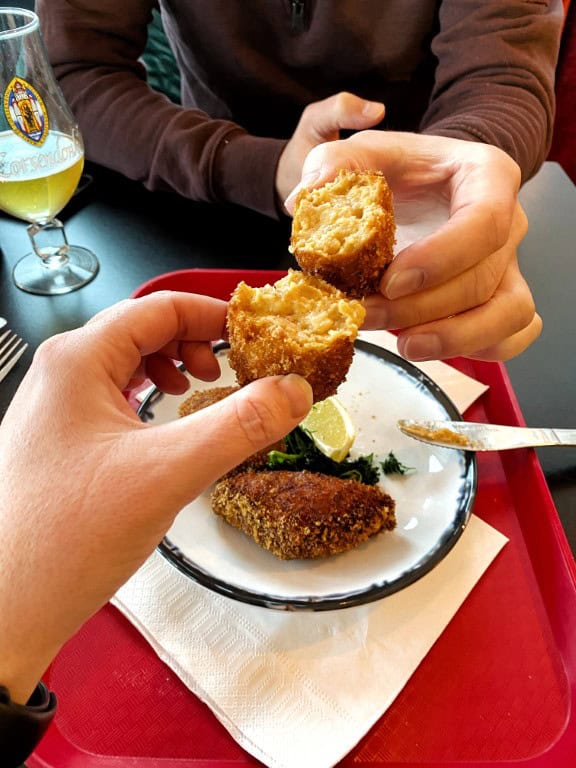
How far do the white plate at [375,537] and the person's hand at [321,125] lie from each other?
0.60 meters

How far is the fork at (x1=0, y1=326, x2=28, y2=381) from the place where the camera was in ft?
4.83

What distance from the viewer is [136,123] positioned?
6.32 feet

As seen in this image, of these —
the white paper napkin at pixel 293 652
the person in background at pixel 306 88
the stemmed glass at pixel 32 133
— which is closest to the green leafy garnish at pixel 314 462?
the white paper napkin at pixel 293 652

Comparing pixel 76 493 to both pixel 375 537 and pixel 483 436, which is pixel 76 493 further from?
pixel 483 436

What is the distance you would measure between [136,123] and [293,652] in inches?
66.1

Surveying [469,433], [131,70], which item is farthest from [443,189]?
[131,70]

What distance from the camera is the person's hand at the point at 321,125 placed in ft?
4.83

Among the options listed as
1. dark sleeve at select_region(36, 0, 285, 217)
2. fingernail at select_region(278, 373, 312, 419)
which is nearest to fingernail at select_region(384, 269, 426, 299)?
fingernail at select_region(278, 373, 312, 419)

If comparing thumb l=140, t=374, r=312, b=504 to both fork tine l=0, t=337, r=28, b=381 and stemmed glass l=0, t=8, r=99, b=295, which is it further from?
stemmed glass l=0, t=8, r=99, b=295

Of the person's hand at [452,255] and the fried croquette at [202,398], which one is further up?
the person's hand at [452,255]

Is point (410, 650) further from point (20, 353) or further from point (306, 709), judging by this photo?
point (20, 353)

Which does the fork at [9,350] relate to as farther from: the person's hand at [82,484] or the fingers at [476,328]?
the fingers at [476,328]

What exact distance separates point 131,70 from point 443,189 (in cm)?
137

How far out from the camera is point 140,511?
2.32 ft
